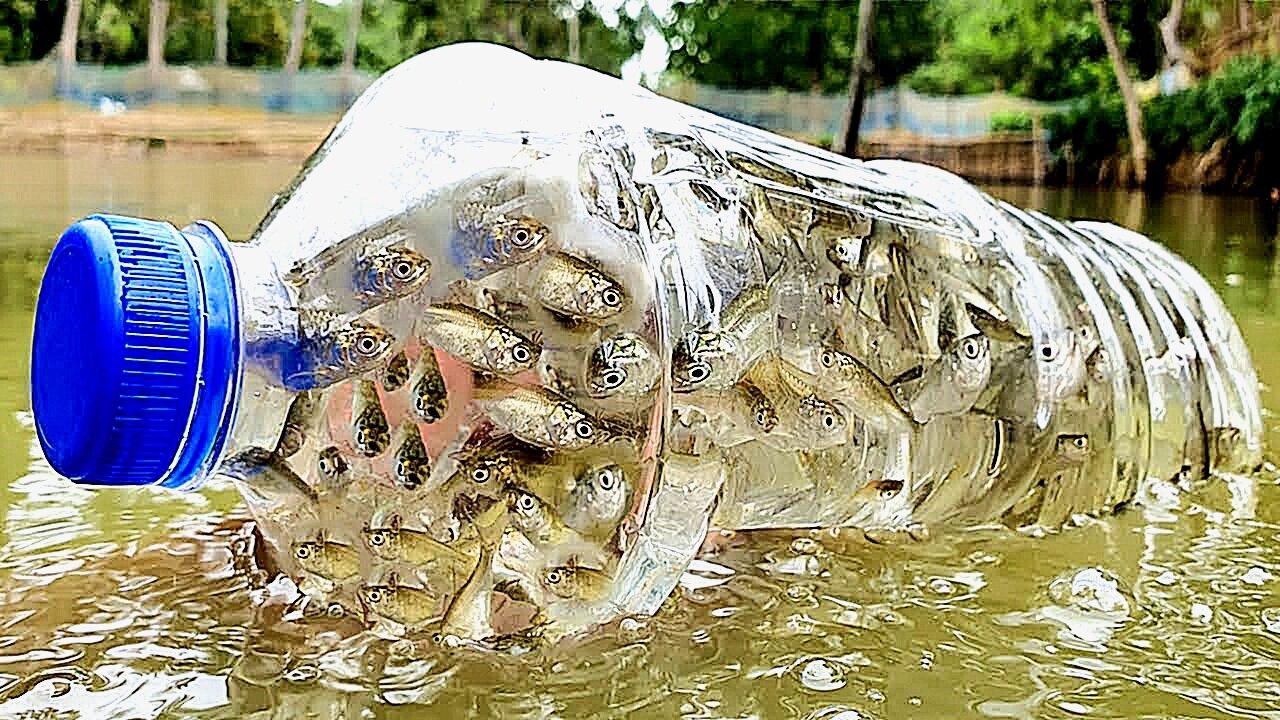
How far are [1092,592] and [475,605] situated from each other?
0.43m

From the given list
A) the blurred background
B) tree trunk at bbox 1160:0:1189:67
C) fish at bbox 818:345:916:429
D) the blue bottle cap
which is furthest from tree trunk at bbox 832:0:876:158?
the blue bottle cap

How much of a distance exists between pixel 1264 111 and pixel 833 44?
9.83 m

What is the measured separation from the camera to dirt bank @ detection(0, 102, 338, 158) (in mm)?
9484

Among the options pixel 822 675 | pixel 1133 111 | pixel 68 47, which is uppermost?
pixel 68 47

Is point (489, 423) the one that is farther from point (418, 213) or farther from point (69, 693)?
point (69, 693)

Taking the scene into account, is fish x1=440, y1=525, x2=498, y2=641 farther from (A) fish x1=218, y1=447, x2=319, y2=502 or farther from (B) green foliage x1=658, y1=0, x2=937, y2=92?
(B) green foliage x1=658, y1=0, x2=937, y2=92

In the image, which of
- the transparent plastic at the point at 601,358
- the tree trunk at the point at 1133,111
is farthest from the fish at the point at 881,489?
the tree trunk at the point at 1133,111

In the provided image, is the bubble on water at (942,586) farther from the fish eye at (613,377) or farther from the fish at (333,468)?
the fish at (333,468)

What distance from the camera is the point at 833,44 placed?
687 inches

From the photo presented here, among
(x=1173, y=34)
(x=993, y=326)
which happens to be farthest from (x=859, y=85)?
(x=993, y=326)

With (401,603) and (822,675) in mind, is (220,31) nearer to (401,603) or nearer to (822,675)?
(401,603)

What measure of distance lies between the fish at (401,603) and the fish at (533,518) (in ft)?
0.24

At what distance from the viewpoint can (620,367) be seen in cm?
79

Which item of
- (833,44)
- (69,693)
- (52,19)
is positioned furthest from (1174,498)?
(833,44)
